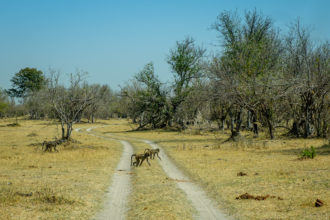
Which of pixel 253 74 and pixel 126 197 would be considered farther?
pixel 253 74

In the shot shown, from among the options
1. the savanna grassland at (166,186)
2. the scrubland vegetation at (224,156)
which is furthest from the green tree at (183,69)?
the savanna grassland at (166,186)

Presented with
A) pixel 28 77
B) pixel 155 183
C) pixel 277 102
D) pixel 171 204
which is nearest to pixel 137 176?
pixel 155 183

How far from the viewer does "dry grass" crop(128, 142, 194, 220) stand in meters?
9.88

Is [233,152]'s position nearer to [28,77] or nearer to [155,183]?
[155,183]

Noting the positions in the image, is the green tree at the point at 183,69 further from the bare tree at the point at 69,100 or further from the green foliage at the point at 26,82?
the green foliage at the point at 26,82

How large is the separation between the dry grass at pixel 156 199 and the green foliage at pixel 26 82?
110 m

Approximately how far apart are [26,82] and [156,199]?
117 m

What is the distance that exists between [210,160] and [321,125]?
19938mm

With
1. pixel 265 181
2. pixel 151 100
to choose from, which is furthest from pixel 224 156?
pixel 151 100

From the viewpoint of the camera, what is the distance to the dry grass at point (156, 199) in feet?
32.4

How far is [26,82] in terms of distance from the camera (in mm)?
118438

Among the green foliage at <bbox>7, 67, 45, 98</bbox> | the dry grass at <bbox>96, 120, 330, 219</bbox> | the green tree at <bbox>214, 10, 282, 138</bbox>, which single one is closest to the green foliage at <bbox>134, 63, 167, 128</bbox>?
the green tree at <bbox>214, 10, 282, 138</bbox>

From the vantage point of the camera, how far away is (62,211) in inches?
407

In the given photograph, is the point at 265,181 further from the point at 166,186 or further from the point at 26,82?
the point at 26,82
